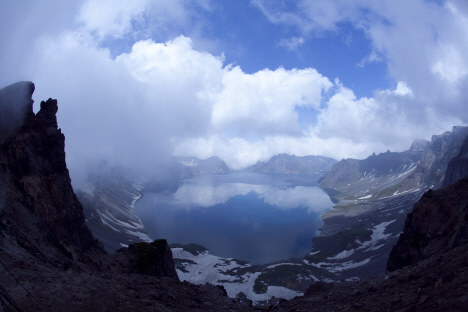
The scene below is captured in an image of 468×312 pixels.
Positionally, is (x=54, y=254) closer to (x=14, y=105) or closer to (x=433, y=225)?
(x=14, y=105)

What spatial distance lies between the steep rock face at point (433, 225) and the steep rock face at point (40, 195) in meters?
37.3

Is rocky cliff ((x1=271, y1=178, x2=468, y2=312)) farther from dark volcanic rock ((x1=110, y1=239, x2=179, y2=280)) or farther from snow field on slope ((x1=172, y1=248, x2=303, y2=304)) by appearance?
snow field on slope ((x1=172, y1=248, x2=303, y2=304))

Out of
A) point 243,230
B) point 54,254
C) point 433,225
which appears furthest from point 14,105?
point 243,230

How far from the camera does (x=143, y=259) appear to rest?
117 ft

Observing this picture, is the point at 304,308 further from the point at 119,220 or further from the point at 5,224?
the point at 119,220

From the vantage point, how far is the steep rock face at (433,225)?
2552 centimetres

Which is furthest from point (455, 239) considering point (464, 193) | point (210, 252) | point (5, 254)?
point (210, 252)

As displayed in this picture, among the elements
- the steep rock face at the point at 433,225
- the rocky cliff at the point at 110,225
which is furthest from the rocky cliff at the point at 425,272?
the rocky cliff at the point at 110,225

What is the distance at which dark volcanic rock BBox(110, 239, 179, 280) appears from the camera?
34.4 metres

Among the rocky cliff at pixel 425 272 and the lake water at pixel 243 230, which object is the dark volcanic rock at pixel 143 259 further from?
the lake water at pixel 243 230

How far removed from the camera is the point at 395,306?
1315cm

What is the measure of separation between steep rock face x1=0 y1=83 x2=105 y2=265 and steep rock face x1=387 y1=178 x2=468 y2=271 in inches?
1470

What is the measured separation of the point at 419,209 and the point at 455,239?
1222 cm

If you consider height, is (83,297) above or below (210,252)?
above
